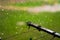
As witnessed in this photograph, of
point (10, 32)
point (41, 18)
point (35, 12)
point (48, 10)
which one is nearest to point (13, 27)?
point (10, 32)

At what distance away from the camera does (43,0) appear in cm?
1201

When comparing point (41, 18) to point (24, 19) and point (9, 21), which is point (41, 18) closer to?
point (24, 19)

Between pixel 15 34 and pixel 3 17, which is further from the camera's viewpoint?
pixel 3 17

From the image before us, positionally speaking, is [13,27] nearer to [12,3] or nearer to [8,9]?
[8,9]

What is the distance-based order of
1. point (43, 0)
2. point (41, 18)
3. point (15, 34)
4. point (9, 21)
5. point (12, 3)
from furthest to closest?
point (43, 0) → point (12, 3) → point (41, 18) → point (9, 21) → point (15, 34)

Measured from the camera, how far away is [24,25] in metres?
8.25

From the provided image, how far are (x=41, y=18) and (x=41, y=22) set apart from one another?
55 centimetres

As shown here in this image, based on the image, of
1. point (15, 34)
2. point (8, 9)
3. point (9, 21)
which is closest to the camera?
point (15, 34)

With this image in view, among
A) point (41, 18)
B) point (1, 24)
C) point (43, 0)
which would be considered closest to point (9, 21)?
point (1, 24)

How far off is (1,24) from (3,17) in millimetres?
849

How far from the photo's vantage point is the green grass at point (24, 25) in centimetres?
737

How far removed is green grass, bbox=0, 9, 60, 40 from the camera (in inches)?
290

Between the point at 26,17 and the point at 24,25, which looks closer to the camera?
the point at 24,25

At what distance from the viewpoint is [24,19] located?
8914mm
